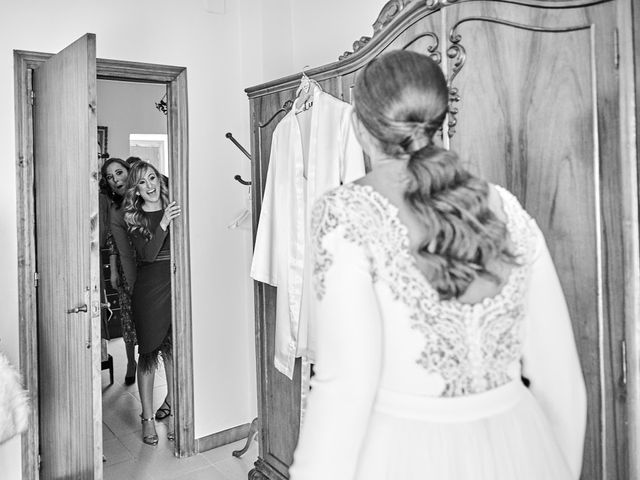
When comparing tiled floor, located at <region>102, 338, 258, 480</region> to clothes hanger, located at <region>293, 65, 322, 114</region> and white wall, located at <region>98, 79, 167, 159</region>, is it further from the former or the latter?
white wall, located at <region>98, 79, 167, 159</region>

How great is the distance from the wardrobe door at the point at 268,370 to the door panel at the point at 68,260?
724 millimetres

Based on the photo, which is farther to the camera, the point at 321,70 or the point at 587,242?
the point at 321,70

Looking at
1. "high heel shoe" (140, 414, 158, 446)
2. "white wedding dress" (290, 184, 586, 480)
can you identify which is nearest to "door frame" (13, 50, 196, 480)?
"high heel shoe" (140, 414, 158, 446)

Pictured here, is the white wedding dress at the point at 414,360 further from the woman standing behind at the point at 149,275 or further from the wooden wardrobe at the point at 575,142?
the woman standing behind at the point at 149,275

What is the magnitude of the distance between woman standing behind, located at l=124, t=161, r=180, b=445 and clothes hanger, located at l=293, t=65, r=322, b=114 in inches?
63.4

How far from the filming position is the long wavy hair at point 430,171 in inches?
44.1

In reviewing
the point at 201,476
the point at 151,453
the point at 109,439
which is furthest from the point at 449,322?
the point at 109,439

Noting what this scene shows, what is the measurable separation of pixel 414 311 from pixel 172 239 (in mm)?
2650

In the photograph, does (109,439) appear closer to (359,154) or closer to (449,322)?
(359,154)

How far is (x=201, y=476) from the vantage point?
333cm

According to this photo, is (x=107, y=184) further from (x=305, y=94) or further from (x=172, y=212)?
(x=305, y=94)

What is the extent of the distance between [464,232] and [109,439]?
3.36m

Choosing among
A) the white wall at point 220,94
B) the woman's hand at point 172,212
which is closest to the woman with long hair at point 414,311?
the white wall at point 220,94

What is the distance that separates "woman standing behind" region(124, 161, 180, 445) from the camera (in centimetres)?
391
